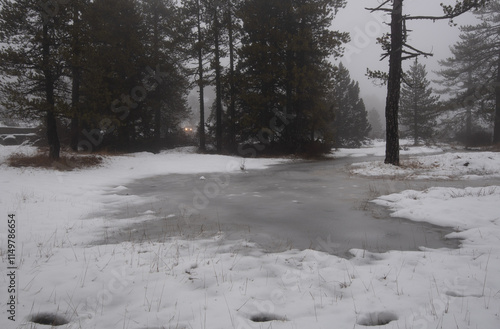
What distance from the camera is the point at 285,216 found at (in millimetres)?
6031

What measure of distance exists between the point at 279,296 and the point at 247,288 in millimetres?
355

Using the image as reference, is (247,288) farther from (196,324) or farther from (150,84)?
(150,84)

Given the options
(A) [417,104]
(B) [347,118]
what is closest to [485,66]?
(A) [417,104]

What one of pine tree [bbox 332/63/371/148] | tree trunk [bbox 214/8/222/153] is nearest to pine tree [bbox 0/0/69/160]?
tree trunk [bbox 214/8/222/153]

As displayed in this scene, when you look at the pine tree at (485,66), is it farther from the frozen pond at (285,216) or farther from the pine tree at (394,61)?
the frozen pond at (285,216)

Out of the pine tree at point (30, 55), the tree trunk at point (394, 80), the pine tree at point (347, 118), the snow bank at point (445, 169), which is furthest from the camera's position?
the pine tree at point (347, 118)

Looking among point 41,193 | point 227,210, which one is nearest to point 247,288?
point 227,210

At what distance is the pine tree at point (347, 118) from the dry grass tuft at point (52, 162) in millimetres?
28956

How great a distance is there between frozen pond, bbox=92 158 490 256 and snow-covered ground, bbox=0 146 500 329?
0.35m

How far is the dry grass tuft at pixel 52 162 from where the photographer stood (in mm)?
11828

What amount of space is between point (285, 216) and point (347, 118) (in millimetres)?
34891

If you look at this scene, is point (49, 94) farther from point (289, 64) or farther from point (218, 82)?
point (289, 64)

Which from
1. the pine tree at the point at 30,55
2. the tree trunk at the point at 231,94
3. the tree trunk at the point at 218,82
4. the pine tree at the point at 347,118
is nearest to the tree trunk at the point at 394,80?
the tree trunk at the point at 231,94

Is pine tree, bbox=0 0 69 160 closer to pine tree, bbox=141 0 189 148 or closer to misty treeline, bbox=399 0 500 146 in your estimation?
pine tree, bbox=141 0 189 148
